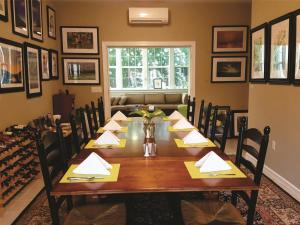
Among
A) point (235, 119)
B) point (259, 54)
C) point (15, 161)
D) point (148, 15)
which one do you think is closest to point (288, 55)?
point (259, 54)

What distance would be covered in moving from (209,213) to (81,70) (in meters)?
4.44

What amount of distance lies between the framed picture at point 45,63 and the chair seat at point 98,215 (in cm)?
327

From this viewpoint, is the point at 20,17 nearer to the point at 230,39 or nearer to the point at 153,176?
the point at 153,176

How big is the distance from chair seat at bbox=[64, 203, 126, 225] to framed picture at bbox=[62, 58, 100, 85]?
4023 mm

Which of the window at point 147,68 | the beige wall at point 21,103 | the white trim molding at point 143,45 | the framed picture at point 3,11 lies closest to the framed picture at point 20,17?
the beige wall at point 21,103

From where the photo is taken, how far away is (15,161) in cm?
297

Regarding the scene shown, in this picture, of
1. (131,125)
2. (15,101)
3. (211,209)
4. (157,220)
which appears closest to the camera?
(211,209)

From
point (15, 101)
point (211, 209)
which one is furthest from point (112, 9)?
point (211, 209)

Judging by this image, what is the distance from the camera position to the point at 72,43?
18.0 feet

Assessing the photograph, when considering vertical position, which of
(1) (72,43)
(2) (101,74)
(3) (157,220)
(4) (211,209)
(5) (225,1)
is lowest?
(3) (157,220)

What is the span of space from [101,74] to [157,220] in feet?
12.2

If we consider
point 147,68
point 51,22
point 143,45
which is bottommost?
point 147,68

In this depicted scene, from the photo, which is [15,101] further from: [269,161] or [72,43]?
[269,161]

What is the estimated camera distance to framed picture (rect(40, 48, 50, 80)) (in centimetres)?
453
